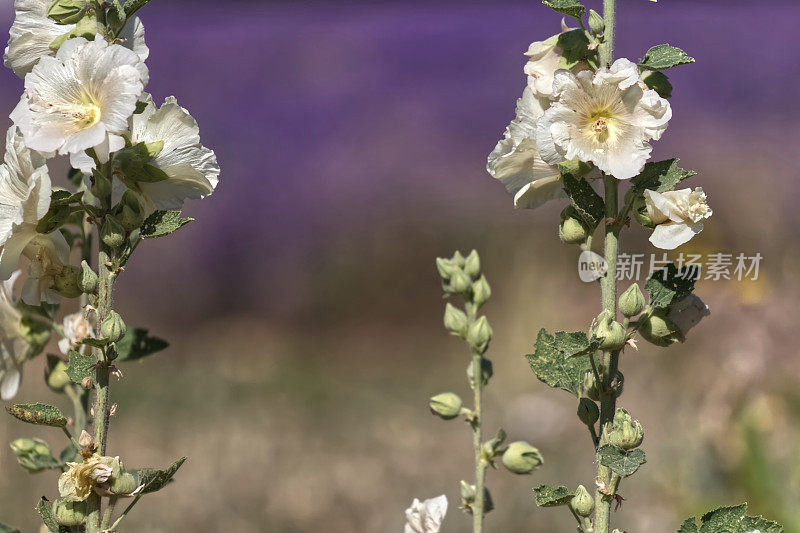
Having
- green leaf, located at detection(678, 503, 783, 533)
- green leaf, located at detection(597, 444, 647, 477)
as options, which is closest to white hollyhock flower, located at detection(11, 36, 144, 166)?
green leaf, located at detection(597, 444, 647, 477)

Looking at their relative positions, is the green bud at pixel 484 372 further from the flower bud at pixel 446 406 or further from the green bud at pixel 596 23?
the green bud at pixel 596 23

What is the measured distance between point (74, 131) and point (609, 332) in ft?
1.51

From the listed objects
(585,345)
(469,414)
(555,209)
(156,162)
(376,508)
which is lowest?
(376,508)

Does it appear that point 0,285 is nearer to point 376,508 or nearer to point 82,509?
point 82,509

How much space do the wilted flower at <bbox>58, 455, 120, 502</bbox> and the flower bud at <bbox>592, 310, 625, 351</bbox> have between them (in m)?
0.40

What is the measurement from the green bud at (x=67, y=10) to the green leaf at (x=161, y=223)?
0.19 meters

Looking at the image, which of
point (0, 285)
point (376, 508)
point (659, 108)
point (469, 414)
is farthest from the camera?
point (376, 508)

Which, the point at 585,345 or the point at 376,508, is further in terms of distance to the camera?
the point at 376,508

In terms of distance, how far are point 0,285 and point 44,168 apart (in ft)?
1.28

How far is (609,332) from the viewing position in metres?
0.69

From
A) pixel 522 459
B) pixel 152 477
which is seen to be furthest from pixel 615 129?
pixel 152 477

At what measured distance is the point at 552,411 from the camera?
2643mm

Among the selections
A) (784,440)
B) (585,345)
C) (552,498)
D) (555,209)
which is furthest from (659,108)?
(784,440)

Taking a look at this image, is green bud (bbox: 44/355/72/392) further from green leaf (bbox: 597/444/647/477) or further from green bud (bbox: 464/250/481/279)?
green leaf (bbox: 597/444/647/477)
